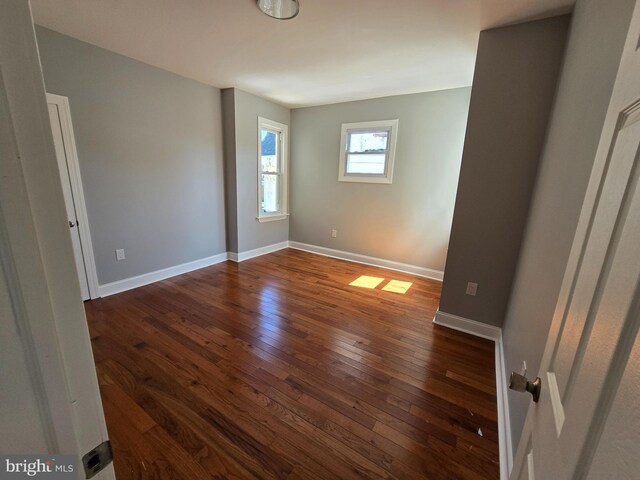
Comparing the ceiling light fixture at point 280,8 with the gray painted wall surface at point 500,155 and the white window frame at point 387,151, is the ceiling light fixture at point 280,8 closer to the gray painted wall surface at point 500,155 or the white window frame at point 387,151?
the gray painted wall surface at point 500,155

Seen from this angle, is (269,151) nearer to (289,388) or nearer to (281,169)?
(281,169)

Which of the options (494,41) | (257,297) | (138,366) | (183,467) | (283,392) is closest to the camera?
(183,467)

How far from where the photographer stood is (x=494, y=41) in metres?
1.95

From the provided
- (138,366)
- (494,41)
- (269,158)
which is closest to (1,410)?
(138,366)

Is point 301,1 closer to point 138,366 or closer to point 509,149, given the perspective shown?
point 509,149

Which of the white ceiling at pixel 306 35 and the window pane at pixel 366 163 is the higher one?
the white ceiling at pixel 306 35

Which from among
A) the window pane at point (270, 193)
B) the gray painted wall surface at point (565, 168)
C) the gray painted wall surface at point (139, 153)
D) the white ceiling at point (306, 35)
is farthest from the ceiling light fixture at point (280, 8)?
the window pane at point (270, 193)

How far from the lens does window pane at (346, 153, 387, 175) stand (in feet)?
12.8

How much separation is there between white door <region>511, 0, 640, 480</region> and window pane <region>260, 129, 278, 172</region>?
411 cm

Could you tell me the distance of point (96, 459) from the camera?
482 mm

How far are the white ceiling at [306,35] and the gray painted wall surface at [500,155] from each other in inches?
Answer: 8.0

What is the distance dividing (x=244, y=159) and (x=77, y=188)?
1938 millimetres

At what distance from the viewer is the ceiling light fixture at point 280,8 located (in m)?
1.74

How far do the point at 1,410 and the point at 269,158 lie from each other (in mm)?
4444
